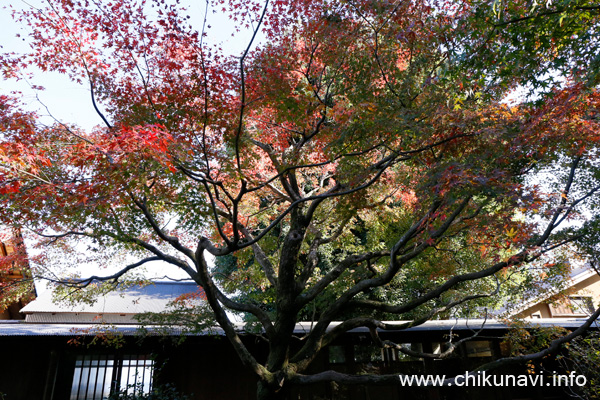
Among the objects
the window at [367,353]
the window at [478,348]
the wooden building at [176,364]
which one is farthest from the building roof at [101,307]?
the window at [478,348]

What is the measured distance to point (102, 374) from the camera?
9742 mm

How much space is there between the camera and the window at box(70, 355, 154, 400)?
376 inches

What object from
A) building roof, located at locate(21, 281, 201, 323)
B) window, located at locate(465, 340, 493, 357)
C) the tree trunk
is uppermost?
building roof, located at locate(21, 281, 201, 323)

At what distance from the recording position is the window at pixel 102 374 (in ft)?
31.4

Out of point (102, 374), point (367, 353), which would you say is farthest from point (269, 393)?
point (367, 353)

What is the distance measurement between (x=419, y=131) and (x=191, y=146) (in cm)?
351

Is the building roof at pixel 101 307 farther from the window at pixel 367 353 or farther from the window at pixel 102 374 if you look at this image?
the window at pixel 367 353

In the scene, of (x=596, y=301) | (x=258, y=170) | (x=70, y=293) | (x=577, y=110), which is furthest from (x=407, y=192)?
(x=596, y=301)

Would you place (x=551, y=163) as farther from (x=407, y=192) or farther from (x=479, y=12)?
(x=479, y=12)

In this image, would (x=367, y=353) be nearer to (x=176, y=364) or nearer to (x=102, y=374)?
(x=176, y=364)

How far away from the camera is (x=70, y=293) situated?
8.70 metres

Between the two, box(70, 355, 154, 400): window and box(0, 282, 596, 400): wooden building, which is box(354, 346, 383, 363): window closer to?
box(0, 282, 596, 400): wooden building

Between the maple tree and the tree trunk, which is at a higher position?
the maple tree

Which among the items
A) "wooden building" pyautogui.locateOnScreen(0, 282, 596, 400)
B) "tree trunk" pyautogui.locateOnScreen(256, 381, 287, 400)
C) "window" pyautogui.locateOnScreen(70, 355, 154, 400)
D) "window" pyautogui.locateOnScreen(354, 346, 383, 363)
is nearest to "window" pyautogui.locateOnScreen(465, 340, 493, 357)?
"wooden building" pyautogui.locateOnScreen(0, 282, 596, 400)
